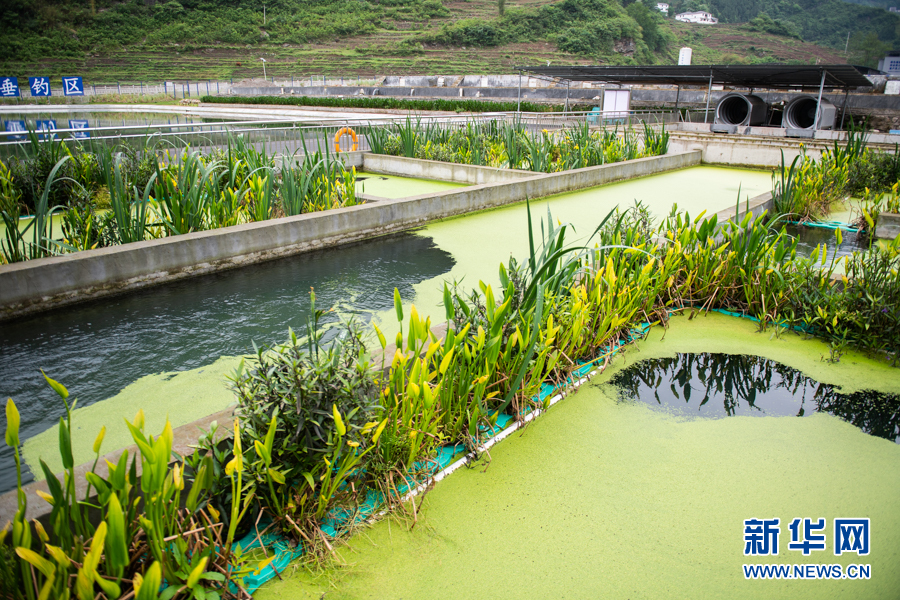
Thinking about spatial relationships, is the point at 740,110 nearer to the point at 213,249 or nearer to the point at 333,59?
the point at 213,249

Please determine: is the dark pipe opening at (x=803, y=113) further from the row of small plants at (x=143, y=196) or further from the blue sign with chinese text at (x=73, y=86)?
the blue sign with chinese text at (x=73, y=86)

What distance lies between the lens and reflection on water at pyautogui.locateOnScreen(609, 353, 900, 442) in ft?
9.45

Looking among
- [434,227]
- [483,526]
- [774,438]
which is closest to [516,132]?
[434,227]

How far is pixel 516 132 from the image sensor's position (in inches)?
364

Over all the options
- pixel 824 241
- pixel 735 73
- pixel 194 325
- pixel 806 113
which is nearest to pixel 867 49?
pixel 806 113

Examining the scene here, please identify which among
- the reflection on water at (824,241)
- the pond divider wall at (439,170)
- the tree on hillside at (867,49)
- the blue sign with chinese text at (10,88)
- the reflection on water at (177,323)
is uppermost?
the tree on hillside at (867,49)

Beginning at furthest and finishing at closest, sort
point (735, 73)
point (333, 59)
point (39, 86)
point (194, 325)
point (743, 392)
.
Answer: point (333, 59)
point (39, 86)
point (735, 73)
point (194, 325)
point (743, 392)

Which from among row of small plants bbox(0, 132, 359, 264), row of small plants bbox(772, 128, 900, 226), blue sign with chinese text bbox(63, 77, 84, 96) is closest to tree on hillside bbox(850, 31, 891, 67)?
row of small plants bbox(772, 128, 900, 226)

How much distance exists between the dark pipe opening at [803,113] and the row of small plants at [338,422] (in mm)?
16422

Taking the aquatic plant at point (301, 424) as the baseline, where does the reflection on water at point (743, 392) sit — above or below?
below

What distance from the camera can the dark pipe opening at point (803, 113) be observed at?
17337 millimetres

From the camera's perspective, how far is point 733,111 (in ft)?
61.7

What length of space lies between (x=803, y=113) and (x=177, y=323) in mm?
19997

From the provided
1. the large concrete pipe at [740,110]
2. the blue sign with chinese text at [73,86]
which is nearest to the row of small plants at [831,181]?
the large concrete pipe at [740,110]
